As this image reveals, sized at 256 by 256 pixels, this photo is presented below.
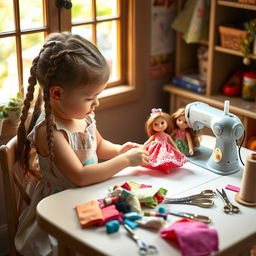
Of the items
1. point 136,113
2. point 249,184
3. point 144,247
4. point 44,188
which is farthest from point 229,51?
point 144,247

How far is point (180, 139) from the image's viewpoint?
2.04m

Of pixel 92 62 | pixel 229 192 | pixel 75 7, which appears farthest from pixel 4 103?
pixel 229 192

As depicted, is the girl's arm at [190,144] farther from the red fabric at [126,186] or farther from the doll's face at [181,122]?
the red fabric at [126,186]

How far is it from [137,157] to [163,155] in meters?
0.11

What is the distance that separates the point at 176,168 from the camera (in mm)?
1957

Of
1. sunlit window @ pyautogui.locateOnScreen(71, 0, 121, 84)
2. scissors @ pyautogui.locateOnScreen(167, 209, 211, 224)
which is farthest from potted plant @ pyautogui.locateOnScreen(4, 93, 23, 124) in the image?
scissors @ pyautogui.locateOnScreen(167, 209, 211, 224)

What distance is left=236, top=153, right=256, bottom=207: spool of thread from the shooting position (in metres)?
1.66

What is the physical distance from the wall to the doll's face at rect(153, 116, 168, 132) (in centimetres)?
83

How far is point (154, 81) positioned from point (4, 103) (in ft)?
3.29

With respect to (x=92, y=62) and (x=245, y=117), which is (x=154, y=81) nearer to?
(x=245, y=117)

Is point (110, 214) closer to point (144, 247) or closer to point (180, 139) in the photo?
point (144, 247)

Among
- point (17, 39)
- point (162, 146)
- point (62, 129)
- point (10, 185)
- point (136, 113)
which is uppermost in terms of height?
point (17, 39)

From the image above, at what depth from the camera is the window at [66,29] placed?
7.87 feet

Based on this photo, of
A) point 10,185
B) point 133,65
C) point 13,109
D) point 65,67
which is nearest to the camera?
point 65,67
